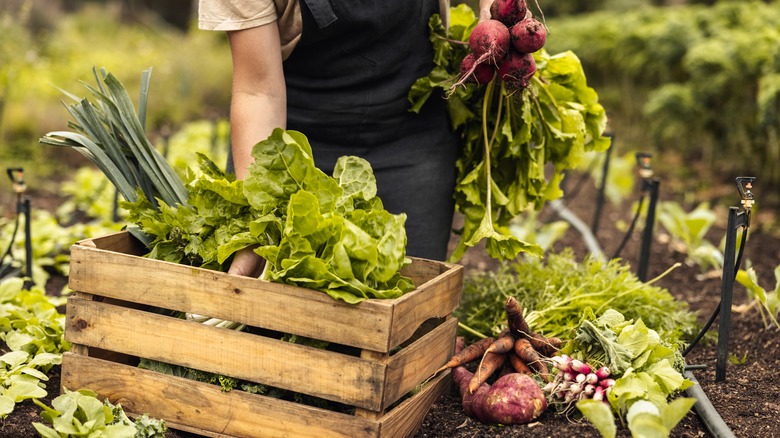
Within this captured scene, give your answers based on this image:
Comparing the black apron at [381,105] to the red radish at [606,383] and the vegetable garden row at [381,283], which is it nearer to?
the vegetable garden row at [381,283]

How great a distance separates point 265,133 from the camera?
8.96 ft

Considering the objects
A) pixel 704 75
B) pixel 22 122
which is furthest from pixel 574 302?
pixel 22 122

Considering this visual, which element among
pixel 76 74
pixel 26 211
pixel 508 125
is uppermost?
pixel 508 125

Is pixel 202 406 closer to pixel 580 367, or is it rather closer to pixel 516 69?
pixel 580 367

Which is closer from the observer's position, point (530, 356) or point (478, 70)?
point (530, 356)

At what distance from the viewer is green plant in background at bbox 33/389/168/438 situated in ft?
7.38

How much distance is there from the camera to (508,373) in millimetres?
2781

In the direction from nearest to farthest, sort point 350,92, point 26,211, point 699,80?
point 350,92 < point 26,211 < point 699,80

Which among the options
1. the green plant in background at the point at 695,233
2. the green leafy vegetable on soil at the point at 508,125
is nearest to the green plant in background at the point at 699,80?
the green plant in background at the point at 695,233

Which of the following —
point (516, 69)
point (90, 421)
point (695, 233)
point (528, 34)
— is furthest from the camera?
point (695, 233)

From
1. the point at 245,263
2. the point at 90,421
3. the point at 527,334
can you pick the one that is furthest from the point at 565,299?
the point at 90,421

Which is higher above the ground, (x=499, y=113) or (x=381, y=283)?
(x=499, y=113)

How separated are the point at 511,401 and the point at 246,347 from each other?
0.81 m

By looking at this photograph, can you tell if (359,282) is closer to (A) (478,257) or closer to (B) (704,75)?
(A) (478,257)
